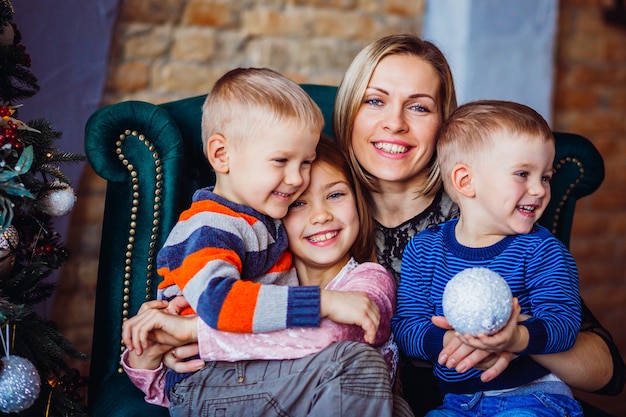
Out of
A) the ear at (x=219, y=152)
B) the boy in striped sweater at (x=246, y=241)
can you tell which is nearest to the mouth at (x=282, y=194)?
the boy in striped sweater at (x=246, y=241)

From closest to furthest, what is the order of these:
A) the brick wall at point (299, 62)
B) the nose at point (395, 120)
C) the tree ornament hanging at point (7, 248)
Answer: the tree ornament hanging at point (7, 248)
the nose at point (395, 120)
the brick wall at point (299, 62)

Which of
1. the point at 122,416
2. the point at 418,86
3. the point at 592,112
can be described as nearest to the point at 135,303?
the point at 122,416

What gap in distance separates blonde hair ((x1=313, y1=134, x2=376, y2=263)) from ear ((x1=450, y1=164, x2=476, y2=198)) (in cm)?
25

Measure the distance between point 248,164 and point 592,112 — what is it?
2402 millimetres

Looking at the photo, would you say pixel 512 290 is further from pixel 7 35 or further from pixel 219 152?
pixel 7 35

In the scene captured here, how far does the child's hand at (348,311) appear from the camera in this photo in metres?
1.59

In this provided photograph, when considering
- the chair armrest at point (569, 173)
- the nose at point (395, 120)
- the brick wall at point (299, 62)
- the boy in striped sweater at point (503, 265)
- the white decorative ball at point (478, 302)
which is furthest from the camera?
the brick wall at point (299, 62)

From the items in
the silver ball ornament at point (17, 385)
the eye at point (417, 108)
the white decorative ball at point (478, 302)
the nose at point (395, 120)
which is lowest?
the silver ball ornament at point (17, 385)

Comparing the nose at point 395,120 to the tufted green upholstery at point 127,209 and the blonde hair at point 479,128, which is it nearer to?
the blonde hair at point 479,128

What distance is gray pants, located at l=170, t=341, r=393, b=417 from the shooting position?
5.09 feet

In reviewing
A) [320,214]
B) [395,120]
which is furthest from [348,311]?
[395,120]

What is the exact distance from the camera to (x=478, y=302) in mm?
1442

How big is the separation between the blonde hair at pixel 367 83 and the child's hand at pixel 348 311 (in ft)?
1.83

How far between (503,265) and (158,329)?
817mm
